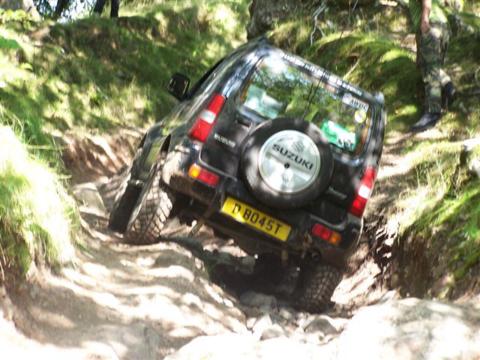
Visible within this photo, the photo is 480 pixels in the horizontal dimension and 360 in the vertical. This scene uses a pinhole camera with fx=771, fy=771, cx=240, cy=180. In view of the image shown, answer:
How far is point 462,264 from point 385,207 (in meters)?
2.06

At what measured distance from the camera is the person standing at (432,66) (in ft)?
29.8

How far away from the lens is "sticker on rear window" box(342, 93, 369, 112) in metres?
6.00

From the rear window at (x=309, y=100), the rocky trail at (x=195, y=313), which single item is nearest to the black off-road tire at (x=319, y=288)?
the rocky trail at (x=195, y=313)

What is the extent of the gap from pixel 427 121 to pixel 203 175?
429cm

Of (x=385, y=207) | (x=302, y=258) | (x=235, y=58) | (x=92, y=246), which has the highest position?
(x=235, y=58)

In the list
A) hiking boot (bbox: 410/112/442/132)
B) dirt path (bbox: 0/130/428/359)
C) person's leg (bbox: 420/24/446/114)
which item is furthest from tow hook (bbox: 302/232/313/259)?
person's leg (bbox: 420/24/446/114)

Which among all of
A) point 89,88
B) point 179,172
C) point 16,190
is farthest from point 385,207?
point 89,88

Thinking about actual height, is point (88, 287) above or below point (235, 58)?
below

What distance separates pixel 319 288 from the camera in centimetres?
593

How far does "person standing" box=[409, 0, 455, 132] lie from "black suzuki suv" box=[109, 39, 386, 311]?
10.3 feet

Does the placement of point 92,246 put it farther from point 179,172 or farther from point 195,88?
point 195,88

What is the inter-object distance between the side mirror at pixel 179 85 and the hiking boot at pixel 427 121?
335 cm

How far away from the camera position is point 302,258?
6.13 m

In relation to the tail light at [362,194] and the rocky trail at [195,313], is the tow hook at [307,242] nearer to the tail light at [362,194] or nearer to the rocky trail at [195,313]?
the tail light at [362,194]
